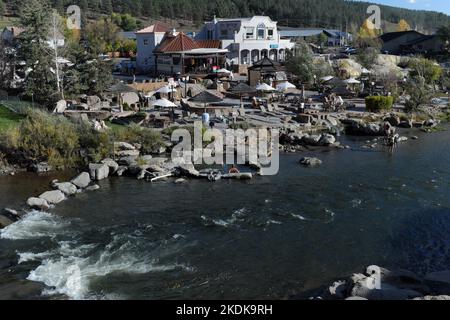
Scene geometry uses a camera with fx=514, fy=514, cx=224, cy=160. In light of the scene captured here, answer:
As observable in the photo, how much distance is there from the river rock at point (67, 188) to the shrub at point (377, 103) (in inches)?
959

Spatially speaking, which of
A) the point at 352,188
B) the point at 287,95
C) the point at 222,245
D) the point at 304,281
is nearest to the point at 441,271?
the point at 304,281

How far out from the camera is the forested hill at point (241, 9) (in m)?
127

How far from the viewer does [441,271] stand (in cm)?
1445

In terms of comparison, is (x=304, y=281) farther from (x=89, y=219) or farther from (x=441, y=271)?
(x=89, y=219)

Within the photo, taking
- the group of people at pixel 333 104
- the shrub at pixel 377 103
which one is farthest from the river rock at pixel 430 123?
the group of people at pixel 333 104

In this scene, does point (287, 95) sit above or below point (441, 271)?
above

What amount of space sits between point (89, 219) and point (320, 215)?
27.7 feet

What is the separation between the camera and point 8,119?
30203 mm

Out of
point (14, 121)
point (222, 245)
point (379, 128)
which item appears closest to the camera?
point (222, 245)

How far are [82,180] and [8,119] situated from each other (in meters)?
10.6

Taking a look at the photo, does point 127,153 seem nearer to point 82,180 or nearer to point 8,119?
point 82,180

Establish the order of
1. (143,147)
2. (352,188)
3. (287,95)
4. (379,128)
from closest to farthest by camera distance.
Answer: (352,188)
(143,147)
(379,128)
(287,95)

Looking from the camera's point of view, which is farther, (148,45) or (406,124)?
(148,45)

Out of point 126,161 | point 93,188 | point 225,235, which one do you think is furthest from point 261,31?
point 225,235
